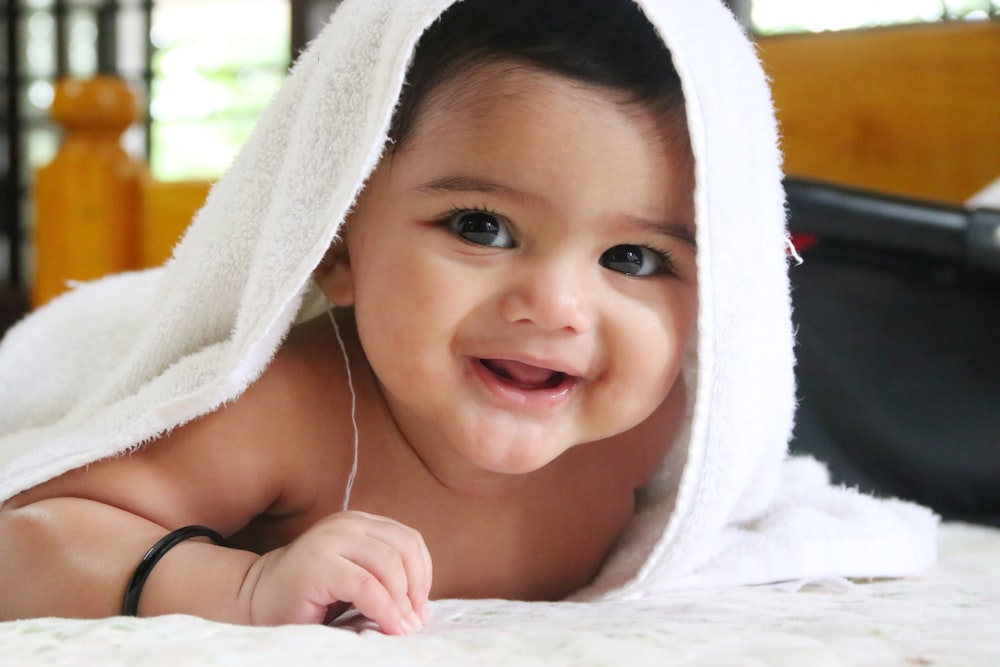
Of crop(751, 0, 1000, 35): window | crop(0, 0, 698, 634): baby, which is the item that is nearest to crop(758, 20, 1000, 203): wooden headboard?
crop(751, 0, 1000, 35): window

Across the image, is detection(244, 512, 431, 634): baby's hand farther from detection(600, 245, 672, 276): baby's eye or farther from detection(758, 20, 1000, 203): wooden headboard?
detection(758, 20, 1000, 203): wooden headboard

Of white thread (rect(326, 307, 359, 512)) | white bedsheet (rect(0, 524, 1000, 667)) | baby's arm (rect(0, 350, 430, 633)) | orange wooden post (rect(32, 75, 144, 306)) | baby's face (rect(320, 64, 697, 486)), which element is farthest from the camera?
orange wooden post (rect(32, 75, 144, 306))

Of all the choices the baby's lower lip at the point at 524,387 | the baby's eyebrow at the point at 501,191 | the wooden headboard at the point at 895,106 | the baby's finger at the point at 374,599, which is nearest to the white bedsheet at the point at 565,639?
the baby's finger at the point at 374,599

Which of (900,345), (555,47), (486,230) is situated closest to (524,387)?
(486,230)

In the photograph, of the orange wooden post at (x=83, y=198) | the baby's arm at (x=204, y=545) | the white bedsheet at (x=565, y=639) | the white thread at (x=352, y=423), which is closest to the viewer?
the white bedsheet at (x=565, y=639)

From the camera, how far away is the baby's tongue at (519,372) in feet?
2.45

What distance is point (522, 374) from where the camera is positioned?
751mm

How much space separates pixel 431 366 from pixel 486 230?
0.10 meters

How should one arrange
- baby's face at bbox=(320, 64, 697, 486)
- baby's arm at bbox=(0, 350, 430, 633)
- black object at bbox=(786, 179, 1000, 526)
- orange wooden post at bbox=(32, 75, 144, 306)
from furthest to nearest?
1. orange wooden post at bbox=(32, 75, 144, 306)
2. black object at bbox=(786, 179, 1000, 526)
3. baby's face at bbox=(320, 64, 697, 486)
4. baby's arm at bbox=(0, 350, 430, 633)

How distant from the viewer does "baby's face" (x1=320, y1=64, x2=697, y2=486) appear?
2.32 feet

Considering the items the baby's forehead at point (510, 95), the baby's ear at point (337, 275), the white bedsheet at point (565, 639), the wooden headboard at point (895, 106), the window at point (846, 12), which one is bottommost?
the white bedsheet at point (565, 639)

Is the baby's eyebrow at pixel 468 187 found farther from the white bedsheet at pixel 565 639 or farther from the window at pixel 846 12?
the window at pixel 846 12

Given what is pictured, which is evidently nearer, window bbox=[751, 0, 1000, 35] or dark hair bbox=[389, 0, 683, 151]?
dark hair bbox=[389, 0, 683, 151]

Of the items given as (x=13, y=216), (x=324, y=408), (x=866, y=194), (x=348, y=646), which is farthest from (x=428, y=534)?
(x=13, y=216)
